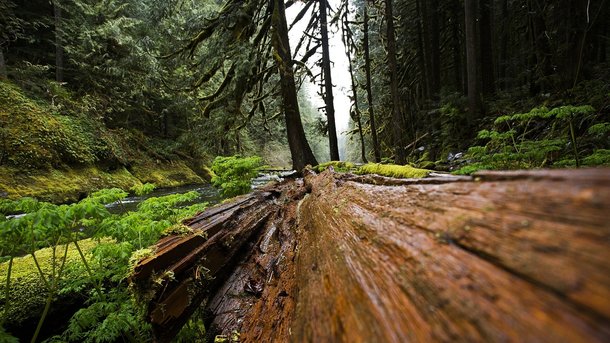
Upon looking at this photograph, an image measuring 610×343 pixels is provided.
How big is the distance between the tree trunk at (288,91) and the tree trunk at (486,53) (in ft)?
21.2

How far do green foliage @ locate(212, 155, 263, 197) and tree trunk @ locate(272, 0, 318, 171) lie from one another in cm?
158

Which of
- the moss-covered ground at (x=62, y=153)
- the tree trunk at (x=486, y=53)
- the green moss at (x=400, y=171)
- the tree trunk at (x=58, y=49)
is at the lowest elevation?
the green moss at (x=400, y=171)

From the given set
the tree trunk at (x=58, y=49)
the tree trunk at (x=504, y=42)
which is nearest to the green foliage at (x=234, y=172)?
the tree trunk at (x=504, y=42)

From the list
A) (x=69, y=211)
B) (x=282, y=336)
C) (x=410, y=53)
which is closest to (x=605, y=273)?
(x=282, y=336)

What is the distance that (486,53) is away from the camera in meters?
8.95

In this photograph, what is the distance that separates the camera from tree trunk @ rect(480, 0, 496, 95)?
884 centimetres

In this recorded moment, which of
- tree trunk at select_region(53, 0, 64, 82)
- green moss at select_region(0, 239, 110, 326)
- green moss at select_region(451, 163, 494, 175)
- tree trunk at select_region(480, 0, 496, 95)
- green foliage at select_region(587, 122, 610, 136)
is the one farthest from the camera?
tree trunk at select_region(53, 0, 64, 82)

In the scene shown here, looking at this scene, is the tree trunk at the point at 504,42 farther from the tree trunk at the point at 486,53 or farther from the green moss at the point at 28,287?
the green moss at the point at 28,287

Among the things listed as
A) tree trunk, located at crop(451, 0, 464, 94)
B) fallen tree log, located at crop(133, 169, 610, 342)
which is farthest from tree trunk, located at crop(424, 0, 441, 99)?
fallen tree log, located at crop(133, 169, 610, 342)

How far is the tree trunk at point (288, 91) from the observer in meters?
6.61

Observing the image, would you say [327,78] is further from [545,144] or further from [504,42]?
[504,42]

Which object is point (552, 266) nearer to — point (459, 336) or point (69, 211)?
point (459, 336)

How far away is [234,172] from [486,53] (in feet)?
29.5

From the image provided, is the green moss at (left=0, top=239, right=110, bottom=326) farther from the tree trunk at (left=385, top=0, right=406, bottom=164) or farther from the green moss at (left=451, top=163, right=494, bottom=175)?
the tree trunk at (left=385, top=0, right=406, bottom=164)
